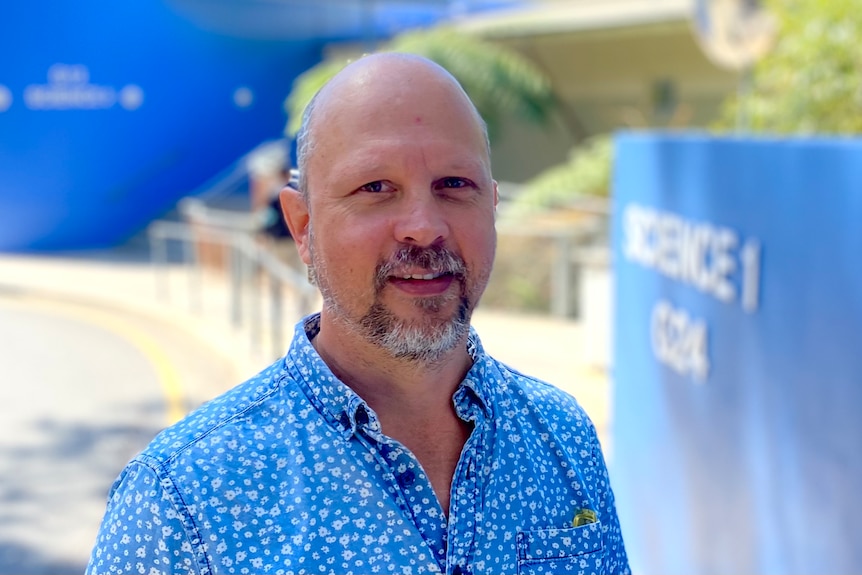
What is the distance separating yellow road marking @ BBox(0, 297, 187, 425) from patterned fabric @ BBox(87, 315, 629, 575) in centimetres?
682

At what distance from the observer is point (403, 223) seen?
187 cm

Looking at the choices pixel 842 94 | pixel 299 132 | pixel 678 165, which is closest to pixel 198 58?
pixel 842 94

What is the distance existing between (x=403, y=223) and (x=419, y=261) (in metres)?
0.07

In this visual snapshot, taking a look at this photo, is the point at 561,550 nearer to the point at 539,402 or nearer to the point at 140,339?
the point at 539,402

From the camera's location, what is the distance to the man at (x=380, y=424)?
172cm

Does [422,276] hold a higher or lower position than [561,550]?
higher

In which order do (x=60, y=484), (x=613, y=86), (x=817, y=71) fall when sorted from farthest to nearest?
1. (x=613, y=86)
2. (x=817, y=71)
3. (x=60, y=484)

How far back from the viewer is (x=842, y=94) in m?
8.12

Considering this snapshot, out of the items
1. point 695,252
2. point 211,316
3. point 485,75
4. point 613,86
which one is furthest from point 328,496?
point 613,86

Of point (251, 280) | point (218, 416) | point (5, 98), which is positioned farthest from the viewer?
point (5, 98)

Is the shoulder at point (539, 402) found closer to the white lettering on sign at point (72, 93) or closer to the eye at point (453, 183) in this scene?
the eye at point (453, 183)

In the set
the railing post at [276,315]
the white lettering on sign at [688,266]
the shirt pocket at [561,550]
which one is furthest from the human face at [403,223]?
the railing post at [276,315]

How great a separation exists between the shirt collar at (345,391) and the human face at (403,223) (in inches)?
3.5

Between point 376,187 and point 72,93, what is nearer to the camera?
point 376,187
